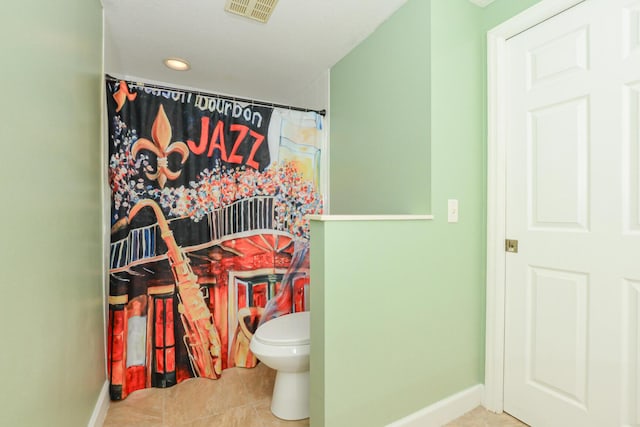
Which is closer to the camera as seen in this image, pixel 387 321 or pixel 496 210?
pixel 387 321

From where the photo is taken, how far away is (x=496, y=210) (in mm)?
1548

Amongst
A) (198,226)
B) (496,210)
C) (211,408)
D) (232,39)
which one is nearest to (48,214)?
(198,226)

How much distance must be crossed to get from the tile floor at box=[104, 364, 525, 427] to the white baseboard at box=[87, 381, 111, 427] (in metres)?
0.04

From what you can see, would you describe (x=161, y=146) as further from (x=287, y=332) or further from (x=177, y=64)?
(x=287, y=332)

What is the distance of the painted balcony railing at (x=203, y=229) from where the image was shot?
5.58 ft

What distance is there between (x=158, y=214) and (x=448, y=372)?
73.2 inches

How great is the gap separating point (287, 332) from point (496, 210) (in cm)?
129

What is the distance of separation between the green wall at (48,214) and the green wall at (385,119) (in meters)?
1.45

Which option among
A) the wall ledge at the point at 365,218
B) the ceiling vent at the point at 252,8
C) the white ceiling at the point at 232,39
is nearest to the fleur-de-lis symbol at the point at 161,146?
the white ceiling at the point at 232,39

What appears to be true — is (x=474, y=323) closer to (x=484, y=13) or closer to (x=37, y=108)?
(x=484, y=13)

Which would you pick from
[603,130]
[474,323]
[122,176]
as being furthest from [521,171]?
[122,176]

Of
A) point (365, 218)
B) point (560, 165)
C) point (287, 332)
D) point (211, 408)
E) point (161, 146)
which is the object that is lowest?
point (211, 408)

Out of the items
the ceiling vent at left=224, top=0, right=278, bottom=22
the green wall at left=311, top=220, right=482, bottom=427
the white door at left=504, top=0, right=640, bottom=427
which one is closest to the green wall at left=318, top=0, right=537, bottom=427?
the green wall at left=311, top=220, right=482, bottom=427

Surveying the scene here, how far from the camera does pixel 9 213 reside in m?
0.69
